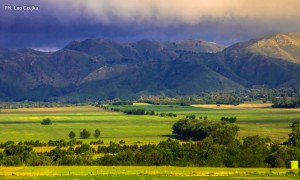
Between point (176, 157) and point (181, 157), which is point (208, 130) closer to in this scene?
point (181, 157)

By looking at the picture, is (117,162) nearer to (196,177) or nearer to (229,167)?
(229,167)

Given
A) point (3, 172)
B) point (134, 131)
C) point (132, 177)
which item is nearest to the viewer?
point (132, 177)

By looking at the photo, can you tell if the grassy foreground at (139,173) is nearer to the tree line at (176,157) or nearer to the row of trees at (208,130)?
the tree line at (176,157)

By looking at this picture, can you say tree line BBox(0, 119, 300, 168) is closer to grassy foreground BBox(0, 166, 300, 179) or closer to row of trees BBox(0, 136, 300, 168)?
row of trees BBox(0, 136, 300, 168)

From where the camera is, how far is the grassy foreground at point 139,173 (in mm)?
69894

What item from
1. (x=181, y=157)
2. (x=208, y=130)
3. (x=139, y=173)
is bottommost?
(x=139, y=173)

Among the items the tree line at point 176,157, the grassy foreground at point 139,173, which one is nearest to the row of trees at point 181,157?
the tree line at point 176,157

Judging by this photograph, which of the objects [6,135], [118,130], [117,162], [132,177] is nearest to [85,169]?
[117,162]

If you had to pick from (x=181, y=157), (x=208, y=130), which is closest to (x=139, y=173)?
(x=181, y=157)

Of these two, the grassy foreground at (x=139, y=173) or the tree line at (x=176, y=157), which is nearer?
the grassy foreground at (x=139, y=173)

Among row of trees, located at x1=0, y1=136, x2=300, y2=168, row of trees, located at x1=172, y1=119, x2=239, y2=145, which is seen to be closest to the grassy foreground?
row of trees, located at x1=0, y1=136, x2=300, y2=168

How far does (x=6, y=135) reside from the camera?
16025 centimetres

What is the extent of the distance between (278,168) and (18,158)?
44.3 m

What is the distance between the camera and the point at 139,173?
74125 millimetres
